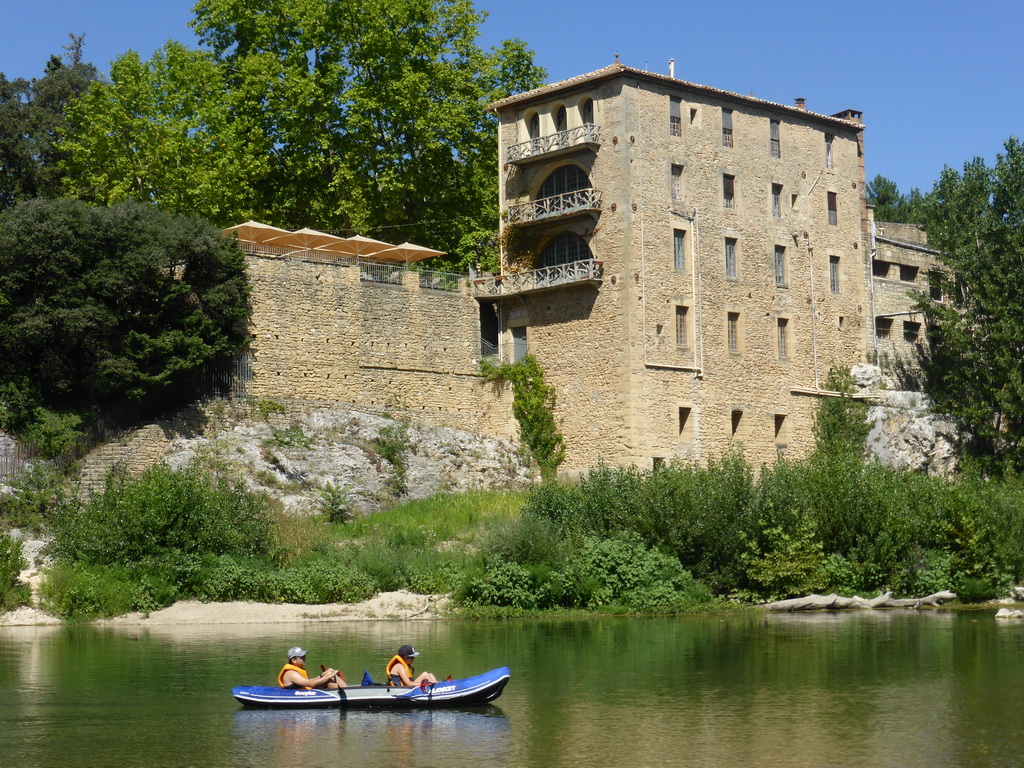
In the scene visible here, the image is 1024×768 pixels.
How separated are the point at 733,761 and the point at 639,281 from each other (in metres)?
31.3

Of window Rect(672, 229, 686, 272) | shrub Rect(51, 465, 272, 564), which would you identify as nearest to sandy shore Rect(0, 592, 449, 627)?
shrub Rect(51, 465, 272, 564)

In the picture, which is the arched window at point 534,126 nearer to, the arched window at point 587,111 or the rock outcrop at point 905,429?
the arched window at point 587,111

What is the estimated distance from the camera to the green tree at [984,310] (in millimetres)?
54250

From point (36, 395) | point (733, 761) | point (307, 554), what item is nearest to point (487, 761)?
point (733, 761)

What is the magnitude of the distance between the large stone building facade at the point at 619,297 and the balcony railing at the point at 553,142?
0.22 ft

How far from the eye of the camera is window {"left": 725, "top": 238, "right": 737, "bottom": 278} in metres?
51.9

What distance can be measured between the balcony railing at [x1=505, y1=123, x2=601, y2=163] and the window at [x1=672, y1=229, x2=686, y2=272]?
416 centimetres

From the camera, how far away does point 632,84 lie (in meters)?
49.2

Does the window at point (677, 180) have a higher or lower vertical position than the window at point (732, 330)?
higher

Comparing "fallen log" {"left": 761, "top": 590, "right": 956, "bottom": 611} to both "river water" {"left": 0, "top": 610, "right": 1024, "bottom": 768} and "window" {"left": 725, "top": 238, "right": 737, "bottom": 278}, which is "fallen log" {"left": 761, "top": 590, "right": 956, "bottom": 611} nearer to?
"river water" {"left": 0, "top": 610, "right": 1024, "bottom": 768}

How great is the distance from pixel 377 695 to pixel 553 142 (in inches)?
1195

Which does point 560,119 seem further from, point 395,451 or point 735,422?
point 395,451

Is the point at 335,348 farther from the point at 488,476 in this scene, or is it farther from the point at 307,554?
the point at 307,554

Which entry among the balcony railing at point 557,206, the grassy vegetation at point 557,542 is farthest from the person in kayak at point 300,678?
the balcony railing at point 557,206
